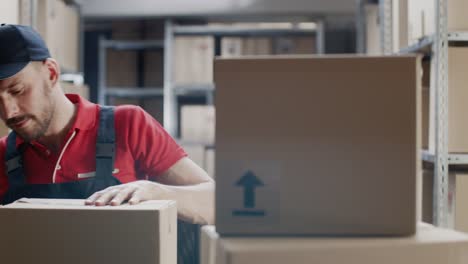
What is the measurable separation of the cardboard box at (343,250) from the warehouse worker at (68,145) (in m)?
0.47

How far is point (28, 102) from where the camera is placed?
1.66 m

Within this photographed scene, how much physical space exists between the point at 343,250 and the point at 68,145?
100 cm

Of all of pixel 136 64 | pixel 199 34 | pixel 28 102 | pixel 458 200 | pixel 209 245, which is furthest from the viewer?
pixel 136 64

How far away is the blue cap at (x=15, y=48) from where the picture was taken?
153 centimetres

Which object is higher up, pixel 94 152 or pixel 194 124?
pixel 194 124

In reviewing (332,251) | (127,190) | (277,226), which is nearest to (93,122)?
(127,190)

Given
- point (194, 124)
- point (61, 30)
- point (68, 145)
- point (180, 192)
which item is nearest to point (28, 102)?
point (68, 145)

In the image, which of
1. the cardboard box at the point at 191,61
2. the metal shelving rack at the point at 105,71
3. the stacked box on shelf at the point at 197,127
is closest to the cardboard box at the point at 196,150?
the stacked box on shelf at the point at 197,127

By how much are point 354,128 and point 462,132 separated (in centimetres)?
122

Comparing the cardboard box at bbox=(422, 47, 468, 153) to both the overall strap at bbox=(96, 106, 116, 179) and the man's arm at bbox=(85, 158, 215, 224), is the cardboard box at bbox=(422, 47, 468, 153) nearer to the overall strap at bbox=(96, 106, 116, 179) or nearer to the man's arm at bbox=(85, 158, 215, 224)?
the man's arm at bbox=(85, 158, 215, 224)

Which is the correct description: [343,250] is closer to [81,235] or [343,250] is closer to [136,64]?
[81,235]

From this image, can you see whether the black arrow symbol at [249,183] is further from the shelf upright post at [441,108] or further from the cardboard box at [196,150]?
the cardboard box at [196,150]

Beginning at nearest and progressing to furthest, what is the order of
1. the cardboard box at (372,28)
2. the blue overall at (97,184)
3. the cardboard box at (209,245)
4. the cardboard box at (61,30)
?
1. the cardboard box at (209,245)
2. the blue overall at (97,184)
3. the cardboard box at (61,30)
4. the cardboard box at (372,28)

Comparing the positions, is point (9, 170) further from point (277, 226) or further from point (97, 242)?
point (277, 226)
